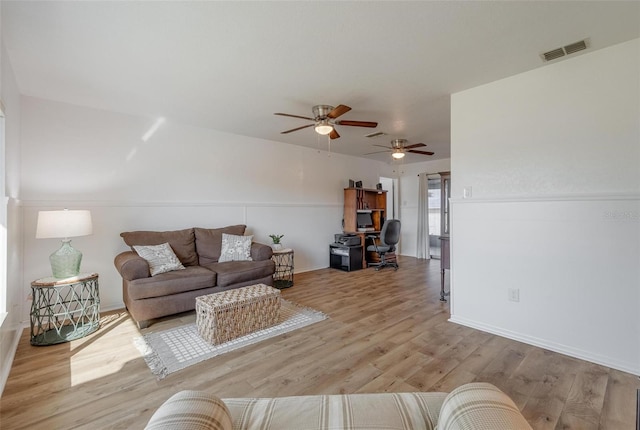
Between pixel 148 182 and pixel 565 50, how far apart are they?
467cm

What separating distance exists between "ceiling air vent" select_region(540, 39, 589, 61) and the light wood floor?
2.49 m

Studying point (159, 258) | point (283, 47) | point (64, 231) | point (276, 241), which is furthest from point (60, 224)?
point (276, 241)

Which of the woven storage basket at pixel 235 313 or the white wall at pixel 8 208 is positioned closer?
the white wall at pixel 8 208

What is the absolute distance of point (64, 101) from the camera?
10.8ft

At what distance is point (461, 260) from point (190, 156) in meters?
3.90

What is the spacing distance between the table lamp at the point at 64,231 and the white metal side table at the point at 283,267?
8.00 feet

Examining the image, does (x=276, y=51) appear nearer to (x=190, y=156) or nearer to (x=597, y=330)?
(x=190, y=156)

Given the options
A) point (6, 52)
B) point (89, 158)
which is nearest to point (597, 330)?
point (6, 52)

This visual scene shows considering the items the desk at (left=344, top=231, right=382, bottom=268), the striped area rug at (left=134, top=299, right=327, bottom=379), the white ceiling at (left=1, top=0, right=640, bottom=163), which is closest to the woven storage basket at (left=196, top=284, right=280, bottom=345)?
the striped area rug at (left=134, top=299, right=327, bottom=379)

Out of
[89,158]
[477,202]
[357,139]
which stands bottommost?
[477,202]

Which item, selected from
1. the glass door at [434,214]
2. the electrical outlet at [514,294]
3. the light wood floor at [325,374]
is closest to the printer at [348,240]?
the glass door at [434,214]

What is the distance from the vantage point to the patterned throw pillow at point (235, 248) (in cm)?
399

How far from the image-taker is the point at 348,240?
571cm

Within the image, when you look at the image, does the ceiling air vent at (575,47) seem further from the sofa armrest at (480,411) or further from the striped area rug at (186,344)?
the striped area rug at (186,344)
